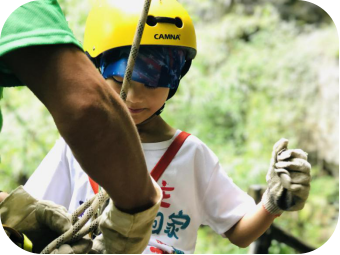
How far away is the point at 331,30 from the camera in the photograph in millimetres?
7664

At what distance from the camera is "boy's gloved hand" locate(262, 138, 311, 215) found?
1900 millimetres

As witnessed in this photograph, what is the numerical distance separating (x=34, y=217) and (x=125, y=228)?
372mm

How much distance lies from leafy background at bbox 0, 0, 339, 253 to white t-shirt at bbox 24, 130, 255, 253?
377cm

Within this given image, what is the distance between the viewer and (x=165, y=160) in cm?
216

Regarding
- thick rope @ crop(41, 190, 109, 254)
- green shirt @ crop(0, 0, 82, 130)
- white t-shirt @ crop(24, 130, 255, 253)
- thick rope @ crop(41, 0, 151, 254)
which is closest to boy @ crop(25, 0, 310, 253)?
white t-shirt @ crop(24, 130, 255, 253)

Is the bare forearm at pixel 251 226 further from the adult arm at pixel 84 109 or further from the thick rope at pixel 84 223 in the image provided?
the adult arm at pixel 84 109

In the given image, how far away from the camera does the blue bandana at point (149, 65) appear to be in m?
2.02

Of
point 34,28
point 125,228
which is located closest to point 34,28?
point 34,28

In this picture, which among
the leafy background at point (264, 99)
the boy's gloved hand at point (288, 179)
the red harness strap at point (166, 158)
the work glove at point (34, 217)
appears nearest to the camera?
the work glove at point (34, 217)

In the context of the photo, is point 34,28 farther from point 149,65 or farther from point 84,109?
point 149,65

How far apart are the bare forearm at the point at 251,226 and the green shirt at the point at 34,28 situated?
4.22 ft

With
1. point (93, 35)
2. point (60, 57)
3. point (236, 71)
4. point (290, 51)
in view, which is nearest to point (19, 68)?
point (60, 57)

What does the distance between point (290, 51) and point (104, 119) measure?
6878 mm

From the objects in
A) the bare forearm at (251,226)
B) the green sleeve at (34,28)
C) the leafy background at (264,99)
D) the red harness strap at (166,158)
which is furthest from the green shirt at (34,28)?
the leafy background at (264,99)
